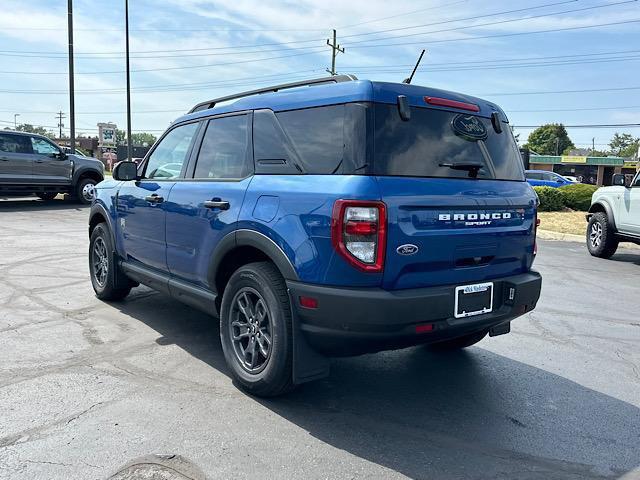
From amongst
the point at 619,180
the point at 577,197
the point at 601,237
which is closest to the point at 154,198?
the point at 619,180

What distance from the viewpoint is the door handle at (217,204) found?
371 cm

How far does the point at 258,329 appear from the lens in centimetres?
354

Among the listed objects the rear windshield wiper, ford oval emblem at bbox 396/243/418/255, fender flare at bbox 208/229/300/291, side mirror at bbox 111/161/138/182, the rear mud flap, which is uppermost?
the rear windshield wiper

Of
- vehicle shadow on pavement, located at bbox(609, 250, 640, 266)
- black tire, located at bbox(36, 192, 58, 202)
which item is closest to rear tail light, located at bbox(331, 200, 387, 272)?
vehicle shadow on pavement, located at bbox(609, 250, 640, 266)

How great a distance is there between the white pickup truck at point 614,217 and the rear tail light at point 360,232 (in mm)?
8231

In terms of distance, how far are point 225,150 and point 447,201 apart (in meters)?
1.80

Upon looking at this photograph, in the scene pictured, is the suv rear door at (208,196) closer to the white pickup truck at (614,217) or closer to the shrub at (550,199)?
the white pickup truck at (614,217)

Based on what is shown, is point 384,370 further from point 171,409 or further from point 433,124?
point 433,124

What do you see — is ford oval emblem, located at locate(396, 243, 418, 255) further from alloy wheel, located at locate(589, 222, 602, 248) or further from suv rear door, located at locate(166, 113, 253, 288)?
alloy wheel, located at locate(589, 222, 602, 248)

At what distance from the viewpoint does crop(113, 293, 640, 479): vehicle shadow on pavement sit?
9.52ft

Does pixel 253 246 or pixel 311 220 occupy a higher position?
pixel 311 220

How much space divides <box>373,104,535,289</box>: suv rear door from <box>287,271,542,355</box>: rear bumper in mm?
107

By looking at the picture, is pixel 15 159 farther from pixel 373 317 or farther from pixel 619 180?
pixel 373 317

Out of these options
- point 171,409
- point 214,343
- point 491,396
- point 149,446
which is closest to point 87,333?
point 214,343
